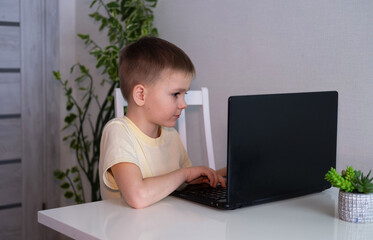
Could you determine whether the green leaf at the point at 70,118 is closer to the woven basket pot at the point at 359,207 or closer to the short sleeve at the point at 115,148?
the short sleeve at the point at 115,148

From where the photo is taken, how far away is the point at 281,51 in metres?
1.85

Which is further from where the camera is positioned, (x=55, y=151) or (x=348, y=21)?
(x=55, y=151)

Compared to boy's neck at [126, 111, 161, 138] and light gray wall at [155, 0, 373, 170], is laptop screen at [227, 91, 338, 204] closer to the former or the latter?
light gray wall at [155, 0, 373, 170]

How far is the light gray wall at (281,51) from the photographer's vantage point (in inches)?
63.2

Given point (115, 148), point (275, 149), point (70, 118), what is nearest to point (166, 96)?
point (115, 148)

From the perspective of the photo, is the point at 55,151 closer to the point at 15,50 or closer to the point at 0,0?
the point at 15,50

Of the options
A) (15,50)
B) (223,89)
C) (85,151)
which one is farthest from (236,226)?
(15,50)

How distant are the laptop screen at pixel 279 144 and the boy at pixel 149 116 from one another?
0.21m

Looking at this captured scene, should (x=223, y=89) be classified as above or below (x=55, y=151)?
above

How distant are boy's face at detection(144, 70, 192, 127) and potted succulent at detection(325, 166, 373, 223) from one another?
494mm

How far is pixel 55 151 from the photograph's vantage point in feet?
9.76

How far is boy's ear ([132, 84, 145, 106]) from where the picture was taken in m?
1.48

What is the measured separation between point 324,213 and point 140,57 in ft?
2.15

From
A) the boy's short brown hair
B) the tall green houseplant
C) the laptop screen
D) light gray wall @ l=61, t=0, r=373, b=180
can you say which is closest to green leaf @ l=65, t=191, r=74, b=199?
the tall green houseplant
